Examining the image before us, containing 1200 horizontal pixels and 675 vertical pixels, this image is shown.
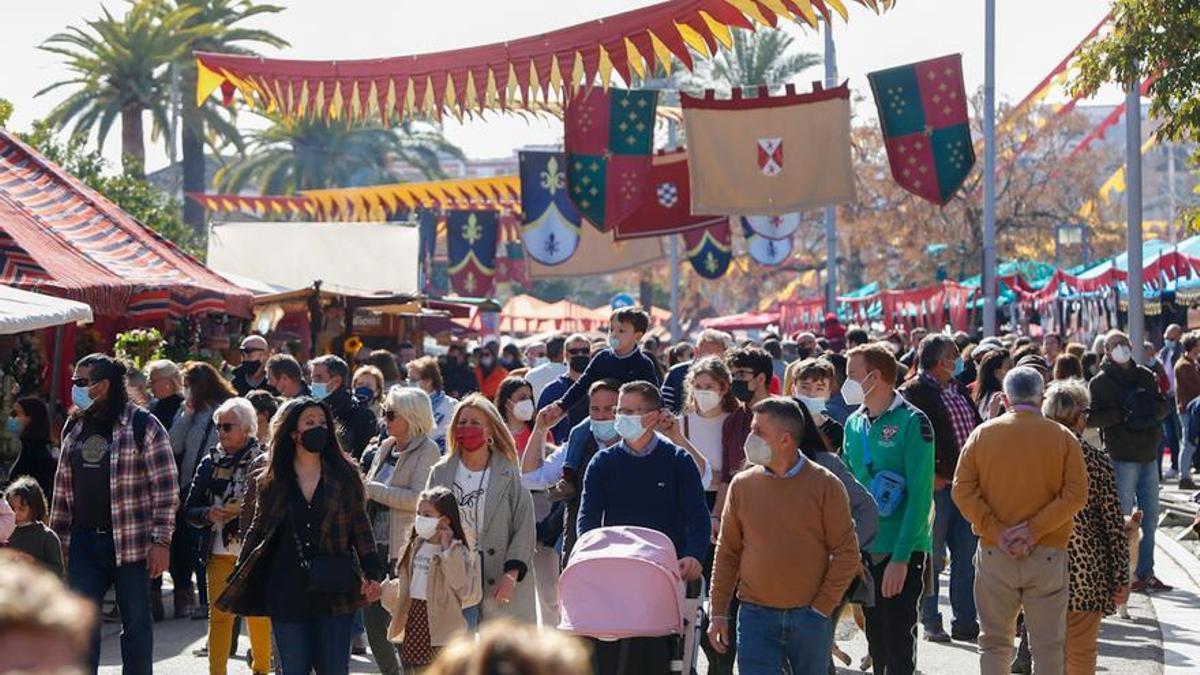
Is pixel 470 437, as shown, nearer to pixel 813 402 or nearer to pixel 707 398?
pixel 707 398

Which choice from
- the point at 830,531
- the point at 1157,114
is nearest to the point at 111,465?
the point at 830,531

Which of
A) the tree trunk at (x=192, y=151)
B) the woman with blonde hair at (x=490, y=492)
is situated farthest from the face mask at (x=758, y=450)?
the tree trunk at (x=192, y=151)

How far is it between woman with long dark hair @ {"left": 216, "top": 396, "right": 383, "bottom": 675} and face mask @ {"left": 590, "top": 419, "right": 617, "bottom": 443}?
61.7 inches

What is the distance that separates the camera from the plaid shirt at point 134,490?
9320 millimetres

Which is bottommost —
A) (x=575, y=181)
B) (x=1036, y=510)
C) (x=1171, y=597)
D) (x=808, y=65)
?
(x=1171, y=597)

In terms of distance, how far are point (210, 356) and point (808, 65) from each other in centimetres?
4055

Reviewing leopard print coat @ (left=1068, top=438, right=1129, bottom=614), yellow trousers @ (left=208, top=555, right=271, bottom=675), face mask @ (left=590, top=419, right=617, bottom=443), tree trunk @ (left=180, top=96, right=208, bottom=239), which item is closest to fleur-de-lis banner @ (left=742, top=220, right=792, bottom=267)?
tree trunk @ (left=180, top=96, right=208, bottom=239)

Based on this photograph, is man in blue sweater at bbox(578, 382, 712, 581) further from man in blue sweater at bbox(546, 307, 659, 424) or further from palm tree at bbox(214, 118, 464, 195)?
palm tree at bbox(214, 118, 464, 195)

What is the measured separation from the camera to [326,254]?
29094 mm

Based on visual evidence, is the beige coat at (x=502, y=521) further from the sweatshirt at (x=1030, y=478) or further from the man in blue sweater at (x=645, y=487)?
the sweatshirt at (x=1030, y=478)

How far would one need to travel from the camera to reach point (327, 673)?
323 inches

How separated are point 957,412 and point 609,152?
39.6 feet

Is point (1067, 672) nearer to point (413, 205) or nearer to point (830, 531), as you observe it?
point (830, 531)

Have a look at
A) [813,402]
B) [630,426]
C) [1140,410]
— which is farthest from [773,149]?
[630,426]
